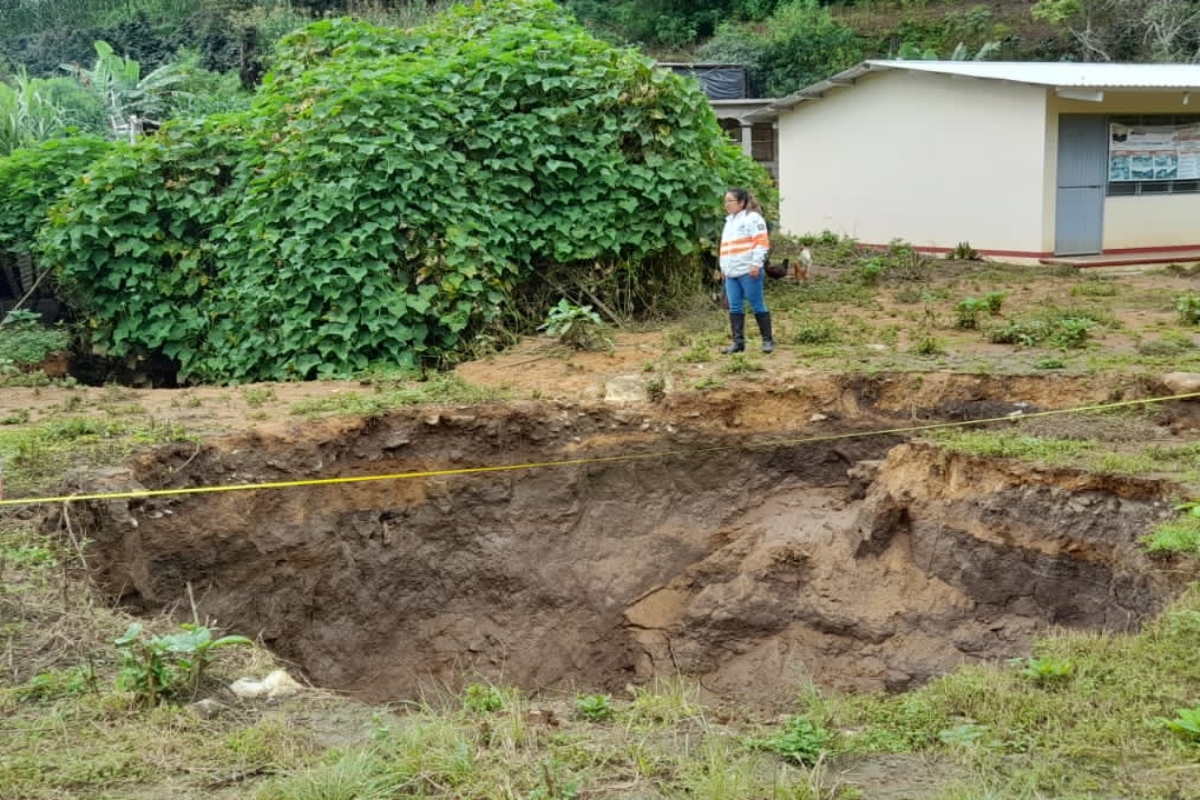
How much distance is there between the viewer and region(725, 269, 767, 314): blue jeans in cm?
909

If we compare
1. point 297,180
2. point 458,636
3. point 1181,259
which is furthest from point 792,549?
point 1181,259

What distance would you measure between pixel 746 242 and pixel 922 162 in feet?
25.5

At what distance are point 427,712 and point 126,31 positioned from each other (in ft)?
89.6

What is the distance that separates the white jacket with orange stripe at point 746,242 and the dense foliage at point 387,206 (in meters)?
1.76

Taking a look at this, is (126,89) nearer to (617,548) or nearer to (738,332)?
(738,332)

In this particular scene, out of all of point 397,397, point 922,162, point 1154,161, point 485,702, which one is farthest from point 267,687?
point 1154,161

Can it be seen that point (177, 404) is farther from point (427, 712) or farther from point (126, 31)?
point (126, 31)

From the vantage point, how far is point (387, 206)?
9859 mm

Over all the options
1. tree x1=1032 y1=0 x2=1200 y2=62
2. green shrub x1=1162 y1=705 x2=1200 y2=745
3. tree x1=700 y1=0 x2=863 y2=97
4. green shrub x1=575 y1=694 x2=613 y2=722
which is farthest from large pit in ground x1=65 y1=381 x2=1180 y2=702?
tree x1=700 y1=0 x2=863 y2=97

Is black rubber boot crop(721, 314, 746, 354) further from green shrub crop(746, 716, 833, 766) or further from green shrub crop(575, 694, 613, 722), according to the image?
green shrub crop(746, 716, 833, 766)

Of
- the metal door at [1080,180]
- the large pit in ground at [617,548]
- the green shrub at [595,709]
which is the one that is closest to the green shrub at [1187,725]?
the green shrub at [595,709]

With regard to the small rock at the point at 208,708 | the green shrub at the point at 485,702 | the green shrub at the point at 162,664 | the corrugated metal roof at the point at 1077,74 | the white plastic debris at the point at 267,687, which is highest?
the corrugated metal roof at the point at 1077,74

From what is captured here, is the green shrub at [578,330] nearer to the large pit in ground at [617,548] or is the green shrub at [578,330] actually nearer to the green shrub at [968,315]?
the large pit in ground at [617,548]

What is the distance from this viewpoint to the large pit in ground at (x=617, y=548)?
652cm
